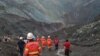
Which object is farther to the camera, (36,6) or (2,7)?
(36,6)

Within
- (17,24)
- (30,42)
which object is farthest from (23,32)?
(30,42)

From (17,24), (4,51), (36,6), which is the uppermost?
(36,6)

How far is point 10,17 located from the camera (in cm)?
6594

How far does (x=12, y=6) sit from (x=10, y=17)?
6.72 metres

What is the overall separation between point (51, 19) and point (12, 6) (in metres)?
16.1

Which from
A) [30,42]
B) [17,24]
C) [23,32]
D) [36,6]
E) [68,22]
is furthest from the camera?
[68,22]

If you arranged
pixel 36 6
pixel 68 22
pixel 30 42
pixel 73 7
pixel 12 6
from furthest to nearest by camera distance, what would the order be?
pixel 73 7, pixel 68 22, pixel 36 6, pixel 12 6, pixel 30 42

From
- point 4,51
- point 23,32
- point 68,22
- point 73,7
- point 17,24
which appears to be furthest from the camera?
point 73,7

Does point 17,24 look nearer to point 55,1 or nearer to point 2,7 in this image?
point 2,7

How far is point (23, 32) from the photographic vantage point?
6128 cm

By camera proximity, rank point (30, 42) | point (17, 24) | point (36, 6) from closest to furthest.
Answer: point (30, 42) → point (17, 24) → point (36, 6)

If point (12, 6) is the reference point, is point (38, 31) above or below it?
below

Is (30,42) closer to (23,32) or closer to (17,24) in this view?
(23,32)

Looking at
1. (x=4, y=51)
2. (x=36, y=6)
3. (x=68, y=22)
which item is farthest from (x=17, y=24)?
(x=4, y=51)
